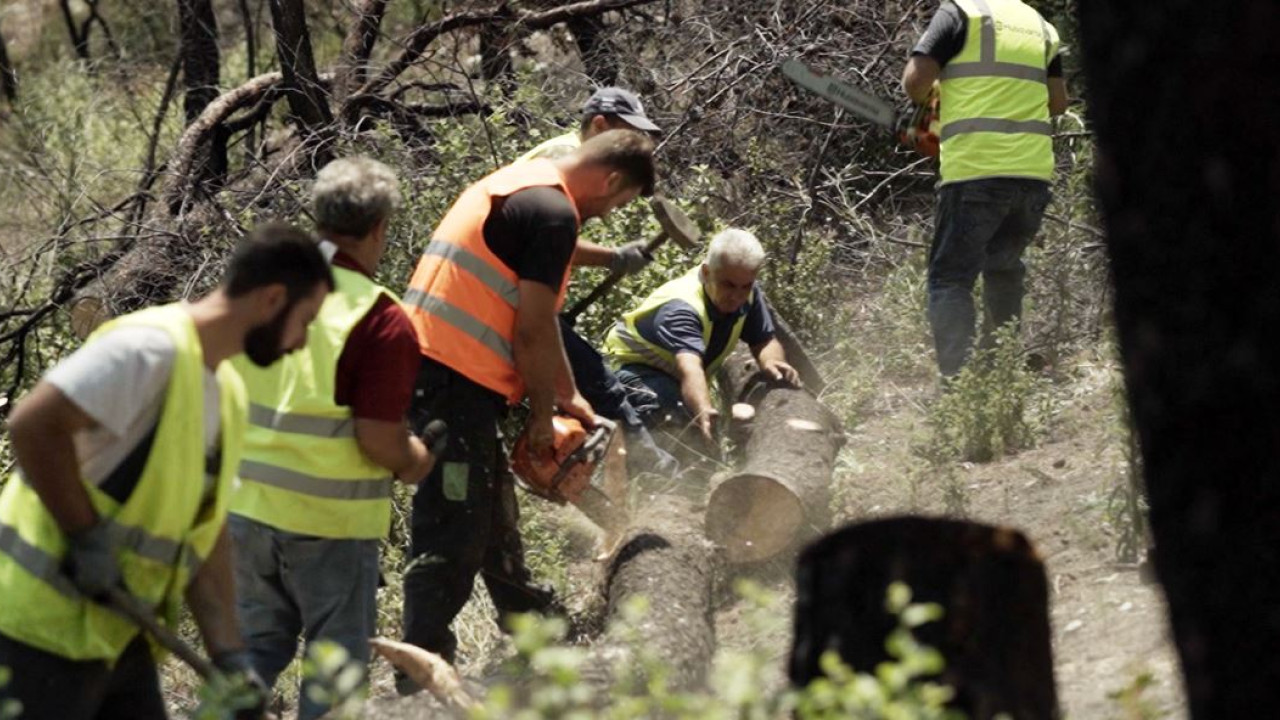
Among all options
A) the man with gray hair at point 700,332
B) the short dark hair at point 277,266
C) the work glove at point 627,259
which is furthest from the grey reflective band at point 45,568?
the man with gray hair at point 700,332

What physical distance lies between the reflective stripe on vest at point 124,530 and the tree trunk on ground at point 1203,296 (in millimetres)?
1786

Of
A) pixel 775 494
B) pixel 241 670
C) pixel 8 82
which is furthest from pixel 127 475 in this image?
pixel 8 82

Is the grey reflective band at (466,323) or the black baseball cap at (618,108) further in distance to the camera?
the black baseball cap at (618,108)

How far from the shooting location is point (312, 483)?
15.5 ft

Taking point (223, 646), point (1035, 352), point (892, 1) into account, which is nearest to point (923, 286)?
point (1035, 352)

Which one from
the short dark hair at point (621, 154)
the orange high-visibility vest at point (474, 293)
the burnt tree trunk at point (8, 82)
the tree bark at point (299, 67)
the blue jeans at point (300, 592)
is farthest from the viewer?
the burnt tree trunk at point (8, 82)

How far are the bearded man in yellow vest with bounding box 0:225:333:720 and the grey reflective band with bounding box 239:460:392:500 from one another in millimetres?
756

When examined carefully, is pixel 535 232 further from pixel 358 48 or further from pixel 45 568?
pixel 358 48

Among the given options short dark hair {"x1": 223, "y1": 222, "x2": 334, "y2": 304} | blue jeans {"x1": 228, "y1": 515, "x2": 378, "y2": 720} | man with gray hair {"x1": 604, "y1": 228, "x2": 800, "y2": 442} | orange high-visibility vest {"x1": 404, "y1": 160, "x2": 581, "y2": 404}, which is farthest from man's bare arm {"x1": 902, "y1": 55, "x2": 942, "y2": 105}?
short dark hair {"x1": 223, "y1": 222, "x2": 334, "y2": 304}

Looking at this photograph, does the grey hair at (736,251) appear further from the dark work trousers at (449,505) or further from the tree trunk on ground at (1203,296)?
the tree trunk on ground at (1203,296)

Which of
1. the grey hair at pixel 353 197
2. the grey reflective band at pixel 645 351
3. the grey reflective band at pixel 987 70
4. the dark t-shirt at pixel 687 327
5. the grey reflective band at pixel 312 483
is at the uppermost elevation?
the grey hair at pixel 353 197

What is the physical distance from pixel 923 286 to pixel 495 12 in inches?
107

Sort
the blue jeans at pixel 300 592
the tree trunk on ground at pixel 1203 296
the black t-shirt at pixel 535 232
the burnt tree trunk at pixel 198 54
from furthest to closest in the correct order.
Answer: the burnt tree trunk at pixel 198 54, the black t-shirt at pixel 535 232, the blue jeans at pixel 300 592, the tree trunk on ground at pixel 1203 296

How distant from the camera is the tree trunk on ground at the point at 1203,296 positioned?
2.70 meters
